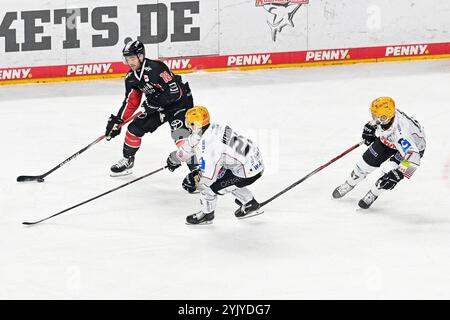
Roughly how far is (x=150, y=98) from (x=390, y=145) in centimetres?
215

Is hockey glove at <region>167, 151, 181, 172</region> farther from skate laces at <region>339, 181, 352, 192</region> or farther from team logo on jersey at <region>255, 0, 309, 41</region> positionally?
team logo on jersey at <region>255, 0, 309, 41</region>

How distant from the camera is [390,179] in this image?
883 centimetres

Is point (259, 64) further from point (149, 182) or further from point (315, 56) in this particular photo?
point (149, 182)

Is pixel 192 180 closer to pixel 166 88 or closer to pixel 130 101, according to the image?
pixel 166 88

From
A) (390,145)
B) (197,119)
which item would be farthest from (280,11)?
(197,119)

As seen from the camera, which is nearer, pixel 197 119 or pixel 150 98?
pixel 197 119

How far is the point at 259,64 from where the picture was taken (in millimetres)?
14008

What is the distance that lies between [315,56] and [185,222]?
18.7 feet

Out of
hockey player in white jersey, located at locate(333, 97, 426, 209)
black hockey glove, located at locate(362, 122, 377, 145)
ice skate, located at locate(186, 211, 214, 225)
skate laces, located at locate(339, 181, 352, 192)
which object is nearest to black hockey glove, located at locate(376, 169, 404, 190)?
hockey player in white jersey, located at locate(333, 97, 426, 209)

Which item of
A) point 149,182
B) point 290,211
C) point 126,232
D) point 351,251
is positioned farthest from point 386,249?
point 149,182

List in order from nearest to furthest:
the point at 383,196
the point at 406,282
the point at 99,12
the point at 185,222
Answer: the point at 406,282
the point at 185,222
the point at 383,196
the point at 99,12

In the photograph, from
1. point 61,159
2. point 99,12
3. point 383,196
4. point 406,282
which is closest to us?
point 406,282

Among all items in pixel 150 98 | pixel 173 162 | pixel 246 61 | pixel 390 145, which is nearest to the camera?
pixel 390 145

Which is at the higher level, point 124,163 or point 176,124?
point 176,124
